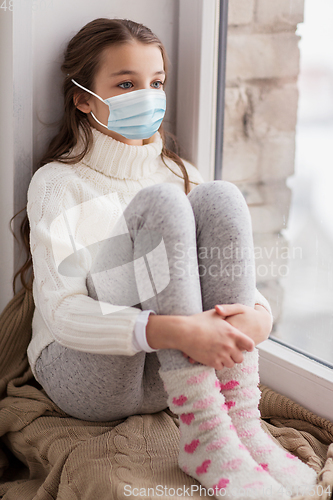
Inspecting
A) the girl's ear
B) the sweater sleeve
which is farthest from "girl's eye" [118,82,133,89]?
the sweater sleeve

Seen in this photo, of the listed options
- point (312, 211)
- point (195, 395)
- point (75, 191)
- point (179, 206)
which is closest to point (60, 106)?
point (75, 191)

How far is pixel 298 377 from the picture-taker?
1036 mm

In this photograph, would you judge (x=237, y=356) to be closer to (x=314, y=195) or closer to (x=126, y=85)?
(x=314, y=195)

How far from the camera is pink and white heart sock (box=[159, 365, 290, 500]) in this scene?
0.67 m

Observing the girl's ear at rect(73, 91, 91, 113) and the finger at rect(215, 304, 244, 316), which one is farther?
the girl's ear at rect(73, 91, 91, 113)

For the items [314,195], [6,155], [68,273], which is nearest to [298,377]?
[314,195]

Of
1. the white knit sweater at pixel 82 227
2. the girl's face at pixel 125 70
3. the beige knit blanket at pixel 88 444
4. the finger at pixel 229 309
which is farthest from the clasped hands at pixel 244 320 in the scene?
the girl's face at pixel 125 70

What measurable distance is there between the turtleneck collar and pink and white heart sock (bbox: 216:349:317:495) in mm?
532

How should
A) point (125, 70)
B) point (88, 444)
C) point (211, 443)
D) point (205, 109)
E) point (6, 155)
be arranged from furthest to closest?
1. point (205, 109)
2. point (6, 155)
3. point (125, 70)
4. point (88, 444)
5. point (211, 443)

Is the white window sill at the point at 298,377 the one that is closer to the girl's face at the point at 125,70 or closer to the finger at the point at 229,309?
the finger at the point at 229,309

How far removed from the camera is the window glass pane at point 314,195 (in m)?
1.02

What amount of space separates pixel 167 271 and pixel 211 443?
29 cm

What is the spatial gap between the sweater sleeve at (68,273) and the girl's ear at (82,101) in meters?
0.16

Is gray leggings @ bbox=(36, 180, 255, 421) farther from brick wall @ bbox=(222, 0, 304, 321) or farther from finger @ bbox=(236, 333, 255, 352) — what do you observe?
brick wall @ bbox=(222, 0, 304, 321)
